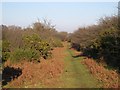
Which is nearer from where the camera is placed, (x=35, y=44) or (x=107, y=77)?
(x=107, y=77)

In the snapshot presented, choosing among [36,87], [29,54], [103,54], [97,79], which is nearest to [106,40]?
[103,54]

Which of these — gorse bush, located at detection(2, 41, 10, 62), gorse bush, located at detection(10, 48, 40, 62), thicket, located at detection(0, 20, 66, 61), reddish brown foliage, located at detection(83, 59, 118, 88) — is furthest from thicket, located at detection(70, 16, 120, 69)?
gorse bush, located at detection(2, 41, 10, 62)

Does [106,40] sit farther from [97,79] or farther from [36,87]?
[36,87]

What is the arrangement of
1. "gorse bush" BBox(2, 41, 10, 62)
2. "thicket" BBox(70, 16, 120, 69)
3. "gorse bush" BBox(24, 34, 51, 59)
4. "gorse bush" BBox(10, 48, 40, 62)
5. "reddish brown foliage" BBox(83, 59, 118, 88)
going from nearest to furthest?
"reddish brown foliage" BBox(83, 59, 118, 88), "thicket" BBox(70, 16, 120, 69), "gorse bush" BBox(10, 48, 40, 62), "gorse bush" BBox(2, 41, 10, 62), "gorse bush" BBox(24, 34, 51, 59)

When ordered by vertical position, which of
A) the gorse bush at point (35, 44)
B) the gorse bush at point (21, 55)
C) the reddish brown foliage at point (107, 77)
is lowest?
the reddish brown foliage at point (107, 77)

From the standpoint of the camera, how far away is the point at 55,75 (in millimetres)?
19406

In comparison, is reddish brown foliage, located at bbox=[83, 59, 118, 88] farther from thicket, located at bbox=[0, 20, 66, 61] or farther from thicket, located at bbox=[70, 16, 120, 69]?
thicket, located at bbox=[0, 20, 66, 61]

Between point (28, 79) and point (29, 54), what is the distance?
8.73 metres

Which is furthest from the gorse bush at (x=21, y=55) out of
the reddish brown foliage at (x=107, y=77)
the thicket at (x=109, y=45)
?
the reddish brown foliage at (x=107, y=77)

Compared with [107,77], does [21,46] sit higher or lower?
higher

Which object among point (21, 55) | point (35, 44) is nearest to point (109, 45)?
point (21, 55)

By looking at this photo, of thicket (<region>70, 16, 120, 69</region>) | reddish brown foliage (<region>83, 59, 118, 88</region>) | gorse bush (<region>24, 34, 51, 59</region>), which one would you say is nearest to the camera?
reddish brown foliage (<region>83, 59, 118, 88</region>)

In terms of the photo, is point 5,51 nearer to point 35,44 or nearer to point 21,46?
point 21,46

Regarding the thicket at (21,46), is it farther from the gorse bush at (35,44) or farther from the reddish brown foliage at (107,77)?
the reddish brown foliage at (107,77)
